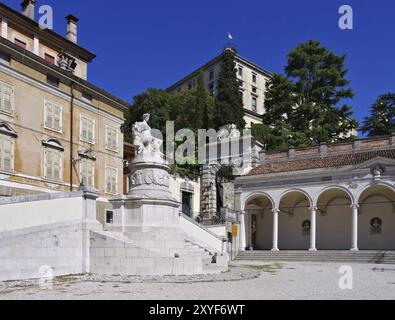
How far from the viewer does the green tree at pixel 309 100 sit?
45000 mm

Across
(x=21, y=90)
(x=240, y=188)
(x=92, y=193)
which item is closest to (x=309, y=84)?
(x=240, y=188)

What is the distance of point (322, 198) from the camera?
32.8m

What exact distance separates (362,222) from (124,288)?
24760mm

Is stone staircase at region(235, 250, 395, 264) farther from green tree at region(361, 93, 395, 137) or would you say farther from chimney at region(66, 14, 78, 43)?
green tree at region(361, 93, 395, 137)

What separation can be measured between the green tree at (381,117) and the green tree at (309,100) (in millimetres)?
4899

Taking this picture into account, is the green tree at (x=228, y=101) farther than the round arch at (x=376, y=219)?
Yes

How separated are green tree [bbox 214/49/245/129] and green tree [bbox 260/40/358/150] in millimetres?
2803

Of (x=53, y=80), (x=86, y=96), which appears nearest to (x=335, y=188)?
(x=86, y=96)

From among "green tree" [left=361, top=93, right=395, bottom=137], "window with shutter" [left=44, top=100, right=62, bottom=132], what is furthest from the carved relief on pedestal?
"green tree" [left=361, top=93, right=395, bottom=137]

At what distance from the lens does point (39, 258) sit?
13.1 metres

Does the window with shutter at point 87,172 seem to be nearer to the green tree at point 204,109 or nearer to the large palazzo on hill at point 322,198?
the large palazzo on hill at point 322,198

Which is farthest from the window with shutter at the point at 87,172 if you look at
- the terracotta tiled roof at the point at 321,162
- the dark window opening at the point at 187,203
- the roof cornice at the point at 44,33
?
the terracotta tiled roof at the point at 321,162

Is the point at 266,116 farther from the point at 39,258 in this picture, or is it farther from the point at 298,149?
the point at 39,258

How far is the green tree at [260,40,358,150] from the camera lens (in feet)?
148
